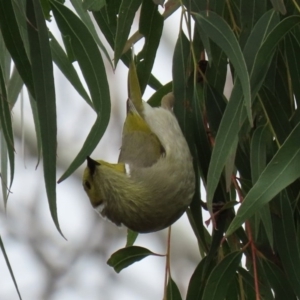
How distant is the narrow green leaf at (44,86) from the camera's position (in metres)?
1.31

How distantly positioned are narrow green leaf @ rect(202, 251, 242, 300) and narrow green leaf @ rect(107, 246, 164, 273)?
0.23 metres

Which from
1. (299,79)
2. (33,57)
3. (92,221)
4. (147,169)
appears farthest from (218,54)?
(92,221)

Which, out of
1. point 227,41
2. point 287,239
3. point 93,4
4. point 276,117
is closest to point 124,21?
point 93,4

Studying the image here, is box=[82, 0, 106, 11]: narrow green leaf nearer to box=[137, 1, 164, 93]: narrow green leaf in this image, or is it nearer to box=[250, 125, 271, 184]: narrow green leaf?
box=[137, 1, 164, 93]: narrow green leaf

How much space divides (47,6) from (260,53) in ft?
1.36

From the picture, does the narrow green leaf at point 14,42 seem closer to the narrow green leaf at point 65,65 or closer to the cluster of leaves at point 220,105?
the cluster of leaves at point 220,105

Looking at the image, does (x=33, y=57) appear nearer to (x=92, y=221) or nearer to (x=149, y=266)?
(x=92, y=221)

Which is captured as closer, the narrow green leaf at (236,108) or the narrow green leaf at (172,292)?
the narrow green leaf at (236,108)

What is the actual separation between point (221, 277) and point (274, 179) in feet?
0.85

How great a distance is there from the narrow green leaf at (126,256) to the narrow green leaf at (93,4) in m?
0.48

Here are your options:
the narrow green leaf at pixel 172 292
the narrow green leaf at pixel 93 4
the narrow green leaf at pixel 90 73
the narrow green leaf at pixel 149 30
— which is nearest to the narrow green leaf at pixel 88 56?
the narrow green leaf at pixel 90 73

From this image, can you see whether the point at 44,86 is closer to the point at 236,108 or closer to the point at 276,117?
the point at 236,108

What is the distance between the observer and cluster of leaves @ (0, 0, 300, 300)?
1.33m

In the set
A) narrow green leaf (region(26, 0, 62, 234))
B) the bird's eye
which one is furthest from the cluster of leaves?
the bird's eye
